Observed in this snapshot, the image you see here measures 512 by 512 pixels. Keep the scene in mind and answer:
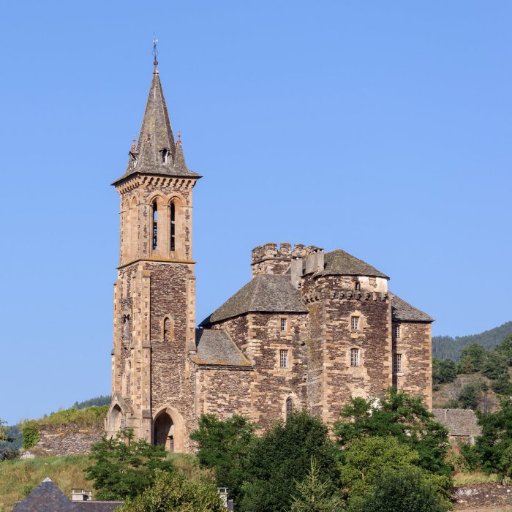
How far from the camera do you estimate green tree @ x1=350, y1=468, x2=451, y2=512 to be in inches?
2790

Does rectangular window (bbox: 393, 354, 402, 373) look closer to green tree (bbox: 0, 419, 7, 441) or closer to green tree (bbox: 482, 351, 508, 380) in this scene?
green tree (bbox: 0, 419, 7, 441)

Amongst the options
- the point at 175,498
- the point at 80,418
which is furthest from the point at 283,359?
the point at 175,498


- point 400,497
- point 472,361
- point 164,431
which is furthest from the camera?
point 472,361

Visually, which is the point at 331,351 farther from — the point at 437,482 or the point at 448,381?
the point at 448,381

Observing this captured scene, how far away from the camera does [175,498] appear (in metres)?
66.4

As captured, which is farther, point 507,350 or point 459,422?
point 507,350

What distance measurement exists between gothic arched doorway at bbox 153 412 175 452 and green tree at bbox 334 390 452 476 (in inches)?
403

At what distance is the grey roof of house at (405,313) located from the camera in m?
93.1

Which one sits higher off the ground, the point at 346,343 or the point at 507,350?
the point at 507,350

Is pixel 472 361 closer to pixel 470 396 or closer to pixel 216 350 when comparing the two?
pixel 470 396

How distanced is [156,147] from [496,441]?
2478 cm

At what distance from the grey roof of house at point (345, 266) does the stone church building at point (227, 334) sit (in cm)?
8

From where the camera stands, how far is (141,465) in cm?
→ 7731

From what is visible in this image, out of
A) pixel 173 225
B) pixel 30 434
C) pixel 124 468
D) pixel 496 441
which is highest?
pixel 173 225
